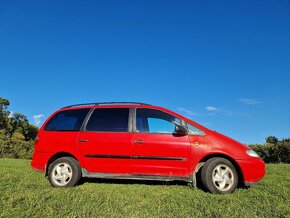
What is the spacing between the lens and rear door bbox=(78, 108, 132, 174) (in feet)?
22.6

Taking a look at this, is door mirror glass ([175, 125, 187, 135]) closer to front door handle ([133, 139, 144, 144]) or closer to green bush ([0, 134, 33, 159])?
front door handle ([133, 139, 144, 144])

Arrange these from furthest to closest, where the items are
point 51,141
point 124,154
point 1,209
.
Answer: point 51,141, point 124,154, point 1,209

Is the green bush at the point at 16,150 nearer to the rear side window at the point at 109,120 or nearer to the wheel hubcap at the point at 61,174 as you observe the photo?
the wheel hubcap at the point at 61,174

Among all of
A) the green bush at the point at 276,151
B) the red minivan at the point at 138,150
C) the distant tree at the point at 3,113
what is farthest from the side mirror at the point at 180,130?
the distant tree at the point at 3,113

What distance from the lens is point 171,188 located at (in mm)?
6734

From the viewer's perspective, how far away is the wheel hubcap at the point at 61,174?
6996 millimetres

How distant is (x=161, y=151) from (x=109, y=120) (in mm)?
1417

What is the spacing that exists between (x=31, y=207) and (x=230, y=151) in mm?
3868

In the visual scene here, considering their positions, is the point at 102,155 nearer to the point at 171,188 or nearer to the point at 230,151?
the point at 171,188

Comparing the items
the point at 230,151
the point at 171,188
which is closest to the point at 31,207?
the point at 171,188

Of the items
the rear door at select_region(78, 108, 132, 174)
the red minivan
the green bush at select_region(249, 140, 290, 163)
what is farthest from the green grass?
the green bush at select_region(249, 140, 290, 163)

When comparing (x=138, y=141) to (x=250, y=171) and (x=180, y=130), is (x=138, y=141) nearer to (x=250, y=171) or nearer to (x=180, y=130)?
(x=180, y=130)

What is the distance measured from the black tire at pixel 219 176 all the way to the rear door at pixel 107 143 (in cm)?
162

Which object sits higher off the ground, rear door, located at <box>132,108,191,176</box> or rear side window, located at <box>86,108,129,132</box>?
rear side window, located at <box>86,108,129,132</box>
